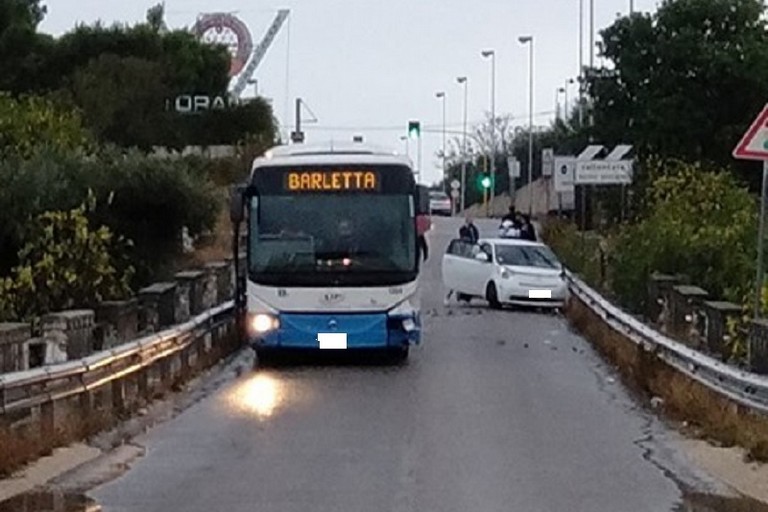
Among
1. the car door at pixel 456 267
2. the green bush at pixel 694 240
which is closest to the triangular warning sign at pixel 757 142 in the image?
the green bush at pixel 694 240

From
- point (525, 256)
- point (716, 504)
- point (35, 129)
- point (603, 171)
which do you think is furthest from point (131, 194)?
point (716, 504)

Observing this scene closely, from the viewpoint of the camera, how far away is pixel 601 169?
1624 inches

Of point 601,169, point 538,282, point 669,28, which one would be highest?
point 669,28

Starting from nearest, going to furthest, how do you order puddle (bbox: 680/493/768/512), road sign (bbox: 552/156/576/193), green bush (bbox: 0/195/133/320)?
1. puddle (bbox: 680/493/768/512)
2. green bush (bbox: 0/195/133/320)
3. road sign (bbox: 552/156/576/193)

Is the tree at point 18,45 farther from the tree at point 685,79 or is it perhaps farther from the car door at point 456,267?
the car door at point 456,267

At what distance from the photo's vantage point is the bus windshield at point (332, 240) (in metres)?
25.1

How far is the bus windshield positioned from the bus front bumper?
19.6 inches

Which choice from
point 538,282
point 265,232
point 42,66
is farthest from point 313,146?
point 42,66

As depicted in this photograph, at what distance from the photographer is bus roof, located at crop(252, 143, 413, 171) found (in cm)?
2566

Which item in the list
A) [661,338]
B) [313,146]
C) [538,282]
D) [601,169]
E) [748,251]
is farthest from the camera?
[601,169]

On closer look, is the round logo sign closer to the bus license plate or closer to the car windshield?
the car windshield

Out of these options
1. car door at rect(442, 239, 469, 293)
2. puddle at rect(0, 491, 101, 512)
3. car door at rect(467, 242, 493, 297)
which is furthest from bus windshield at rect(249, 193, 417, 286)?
car door at rect(442, 239, 469, 293)

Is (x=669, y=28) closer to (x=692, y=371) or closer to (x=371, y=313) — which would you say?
(x=371, y=313)

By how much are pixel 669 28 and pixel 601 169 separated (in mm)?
18708
